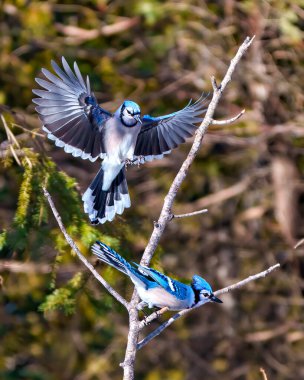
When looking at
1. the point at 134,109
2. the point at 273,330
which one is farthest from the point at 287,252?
the point at 134,109

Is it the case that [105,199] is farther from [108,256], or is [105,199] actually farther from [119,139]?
[108,256]

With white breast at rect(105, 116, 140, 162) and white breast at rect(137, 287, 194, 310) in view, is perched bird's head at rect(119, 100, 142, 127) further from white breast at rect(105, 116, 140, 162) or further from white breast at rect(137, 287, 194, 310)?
white breast at rect(137, 287, 194, 310)

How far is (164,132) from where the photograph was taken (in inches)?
176

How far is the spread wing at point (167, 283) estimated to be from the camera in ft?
10.2

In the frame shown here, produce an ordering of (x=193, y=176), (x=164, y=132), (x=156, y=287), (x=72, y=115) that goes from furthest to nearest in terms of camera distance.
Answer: (x=193, y=176) → (x=164, y=132) → (x=72, y=115) → (x=156, y=287)

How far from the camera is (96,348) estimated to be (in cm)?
820

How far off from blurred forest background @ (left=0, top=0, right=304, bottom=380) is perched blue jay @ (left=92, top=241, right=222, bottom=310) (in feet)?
10.7

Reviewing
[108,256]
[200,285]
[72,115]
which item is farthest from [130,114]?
[108,256]

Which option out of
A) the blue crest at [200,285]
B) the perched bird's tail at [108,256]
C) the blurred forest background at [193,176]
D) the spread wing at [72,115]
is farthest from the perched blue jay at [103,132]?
the blurred forest background at [193,176]

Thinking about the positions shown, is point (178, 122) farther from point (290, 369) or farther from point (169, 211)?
point (290, 369)

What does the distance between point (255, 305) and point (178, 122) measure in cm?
394

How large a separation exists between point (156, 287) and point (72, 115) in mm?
1252

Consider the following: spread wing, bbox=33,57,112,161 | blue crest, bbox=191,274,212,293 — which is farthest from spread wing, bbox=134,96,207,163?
blue crest, bbox=191,274,212,293

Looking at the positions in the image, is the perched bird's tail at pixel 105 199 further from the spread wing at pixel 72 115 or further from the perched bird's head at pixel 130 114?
the perched bird's head at pixel 130 114
